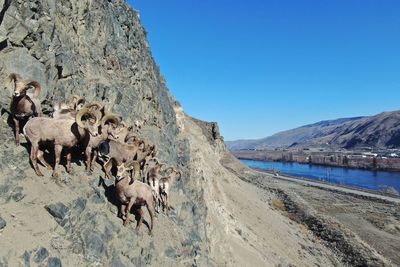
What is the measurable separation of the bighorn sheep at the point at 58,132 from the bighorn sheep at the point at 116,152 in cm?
175

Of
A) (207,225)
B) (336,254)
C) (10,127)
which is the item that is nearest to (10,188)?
(10,127)

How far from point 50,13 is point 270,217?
3411 centimetres

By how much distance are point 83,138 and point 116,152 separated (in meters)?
2.33

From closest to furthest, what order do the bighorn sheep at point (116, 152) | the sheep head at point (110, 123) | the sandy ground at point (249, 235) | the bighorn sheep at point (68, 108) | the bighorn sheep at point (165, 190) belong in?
the sheep head at point (110, 123) → the bighorn sheep at point (68, 108) → the bighorn sheep at point (116, 152) → the bighorn sheep at point (165, 190) → the sandy ground at point (249, 235)

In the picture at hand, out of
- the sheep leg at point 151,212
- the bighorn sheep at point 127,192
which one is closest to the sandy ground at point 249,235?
the sheep leg at point 151,212

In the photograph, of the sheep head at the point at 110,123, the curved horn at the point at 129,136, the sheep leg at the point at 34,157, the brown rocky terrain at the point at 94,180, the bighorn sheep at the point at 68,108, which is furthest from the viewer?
the curved horn at the point at 129,136

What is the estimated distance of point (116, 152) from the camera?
12.3 metres

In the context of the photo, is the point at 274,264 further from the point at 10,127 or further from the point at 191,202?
the point at 10,127

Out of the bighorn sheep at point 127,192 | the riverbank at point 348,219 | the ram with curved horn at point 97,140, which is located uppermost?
the ram with curved horn at point 97,140

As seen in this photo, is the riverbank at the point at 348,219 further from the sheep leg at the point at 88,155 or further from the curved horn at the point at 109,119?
the sheep leg at the point at 88,155

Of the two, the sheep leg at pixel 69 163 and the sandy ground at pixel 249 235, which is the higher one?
the sheep leg at pixel 69 163

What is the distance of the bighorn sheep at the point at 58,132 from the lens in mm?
9219

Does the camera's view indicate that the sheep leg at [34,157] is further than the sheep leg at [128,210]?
No

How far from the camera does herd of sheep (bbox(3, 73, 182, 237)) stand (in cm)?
933
